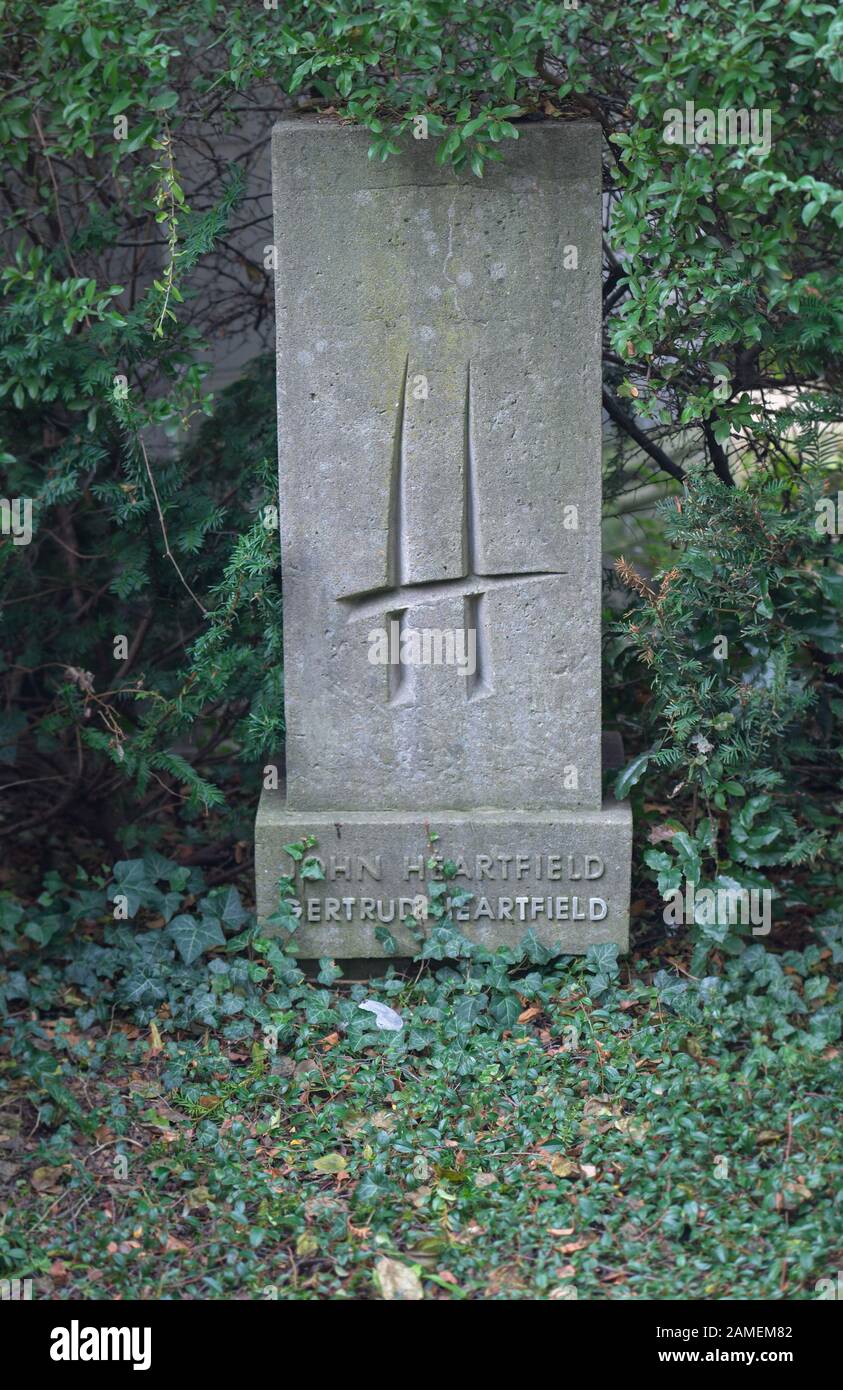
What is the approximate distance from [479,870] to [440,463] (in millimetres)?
1177

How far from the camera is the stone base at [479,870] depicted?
423 centimetres

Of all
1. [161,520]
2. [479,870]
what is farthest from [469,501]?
[479,870]

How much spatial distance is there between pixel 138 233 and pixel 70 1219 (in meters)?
3.19

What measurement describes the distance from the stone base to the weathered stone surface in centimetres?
10

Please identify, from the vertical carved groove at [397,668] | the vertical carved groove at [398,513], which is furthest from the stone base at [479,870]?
the vertical carved groove at [398,513]

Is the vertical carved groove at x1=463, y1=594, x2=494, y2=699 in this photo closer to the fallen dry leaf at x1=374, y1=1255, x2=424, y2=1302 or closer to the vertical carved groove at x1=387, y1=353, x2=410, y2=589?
the vertical carved groove at x1=387, y1=353, x2=410, y2=589

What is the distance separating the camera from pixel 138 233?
495 cm

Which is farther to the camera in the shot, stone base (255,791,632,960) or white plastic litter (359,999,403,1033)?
stone base (255,791,632,960)

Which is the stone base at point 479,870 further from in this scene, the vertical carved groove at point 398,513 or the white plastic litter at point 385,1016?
the vertical carved groove at point 398,513

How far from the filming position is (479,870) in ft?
13.9

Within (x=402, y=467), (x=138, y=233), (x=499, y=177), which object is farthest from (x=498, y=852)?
(x=138, y=233)

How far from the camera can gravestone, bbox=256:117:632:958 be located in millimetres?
3990

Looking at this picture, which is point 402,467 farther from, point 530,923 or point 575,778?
point 530,923

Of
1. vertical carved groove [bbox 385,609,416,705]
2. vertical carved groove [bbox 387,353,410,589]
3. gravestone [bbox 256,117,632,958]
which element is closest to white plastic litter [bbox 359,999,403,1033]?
gravestone [bbox 256,117,632,958]
